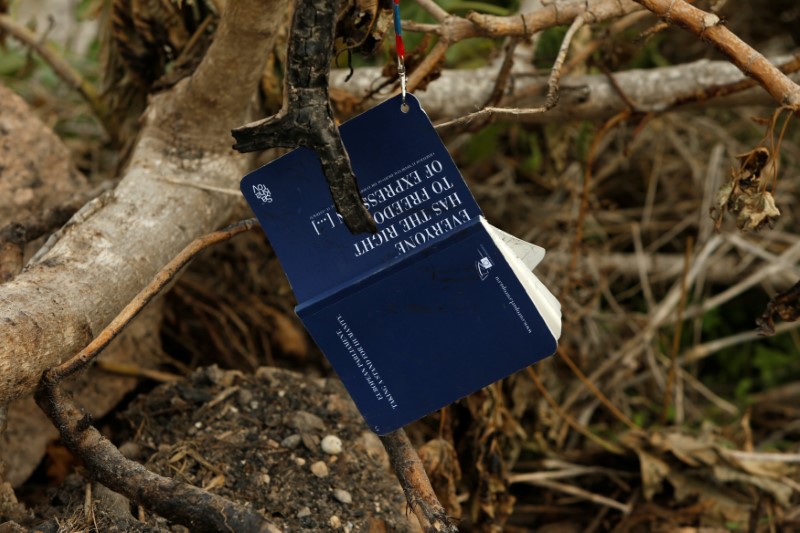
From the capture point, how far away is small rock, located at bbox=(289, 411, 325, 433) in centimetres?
173

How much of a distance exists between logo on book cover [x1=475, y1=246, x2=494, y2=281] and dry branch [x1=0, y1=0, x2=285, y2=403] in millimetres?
744

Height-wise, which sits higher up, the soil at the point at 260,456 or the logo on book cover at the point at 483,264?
the logo on book cover at the point at 483,264

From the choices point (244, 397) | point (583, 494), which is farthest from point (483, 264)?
point (583, 494)

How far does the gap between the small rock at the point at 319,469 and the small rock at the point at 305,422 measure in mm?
94

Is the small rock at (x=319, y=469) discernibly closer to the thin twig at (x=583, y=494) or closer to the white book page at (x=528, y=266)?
the white book page at (x=528, y=266)

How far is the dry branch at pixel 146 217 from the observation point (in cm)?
142

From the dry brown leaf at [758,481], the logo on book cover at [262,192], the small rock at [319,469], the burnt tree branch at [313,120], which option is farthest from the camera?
the dry brown leaf at [758,481]

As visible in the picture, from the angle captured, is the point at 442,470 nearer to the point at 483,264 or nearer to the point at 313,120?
the point at 483,264

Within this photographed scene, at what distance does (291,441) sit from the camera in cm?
169

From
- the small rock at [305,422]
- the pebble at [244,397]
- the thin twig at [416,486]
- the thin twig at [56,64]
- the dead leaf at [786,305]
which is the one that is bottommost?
the dead leaf at [786,305]

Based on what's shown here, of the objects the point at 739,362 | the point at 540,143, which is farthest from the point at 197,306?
the point at 739,362

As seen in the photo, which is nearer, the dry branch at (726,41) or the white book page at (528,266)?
the white book page at (528,266)

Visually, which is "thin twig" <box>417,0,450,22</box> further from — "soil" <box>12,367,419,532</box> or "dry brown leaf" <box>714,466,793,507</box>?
"dry brown leaf" <box>714,466,793,507</box>

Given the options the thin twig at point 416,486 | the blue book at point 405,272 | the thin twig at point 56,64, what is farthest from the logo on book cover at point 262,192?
the thin twig at point 56,64
